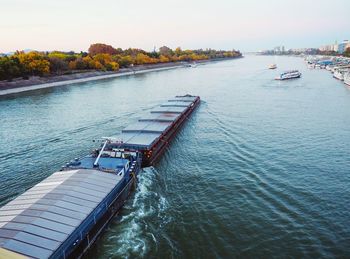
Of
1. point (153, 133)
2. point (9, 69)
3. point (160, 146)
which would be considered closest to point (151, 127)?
point (153, 133)

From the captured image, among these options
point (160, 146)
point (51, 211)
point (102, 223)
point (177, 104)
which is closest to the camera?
point (51, 211)

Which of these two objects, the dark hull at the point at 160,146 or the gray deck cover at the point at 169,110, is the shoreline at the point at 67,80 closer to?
the gray deck cover at the point at 169,110

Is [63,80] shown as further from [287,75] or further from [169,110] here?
[287,75]

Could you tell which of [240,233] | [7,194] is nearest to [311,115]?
[240,233]

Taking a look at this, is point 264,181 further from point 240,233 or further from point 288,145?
point 288,145

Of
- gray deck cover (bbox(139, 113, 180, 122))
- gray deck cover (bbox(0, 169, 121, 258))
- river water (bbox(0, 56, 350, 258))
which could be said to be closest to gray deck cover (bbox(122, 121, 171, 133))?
gray deck cover (bbox(139, 113, 180, 122))

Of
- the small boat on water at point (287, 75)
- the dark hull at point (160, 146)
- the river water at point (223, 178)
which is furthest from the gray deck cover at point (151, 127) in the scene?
the small boat on water at point (287, 75)
